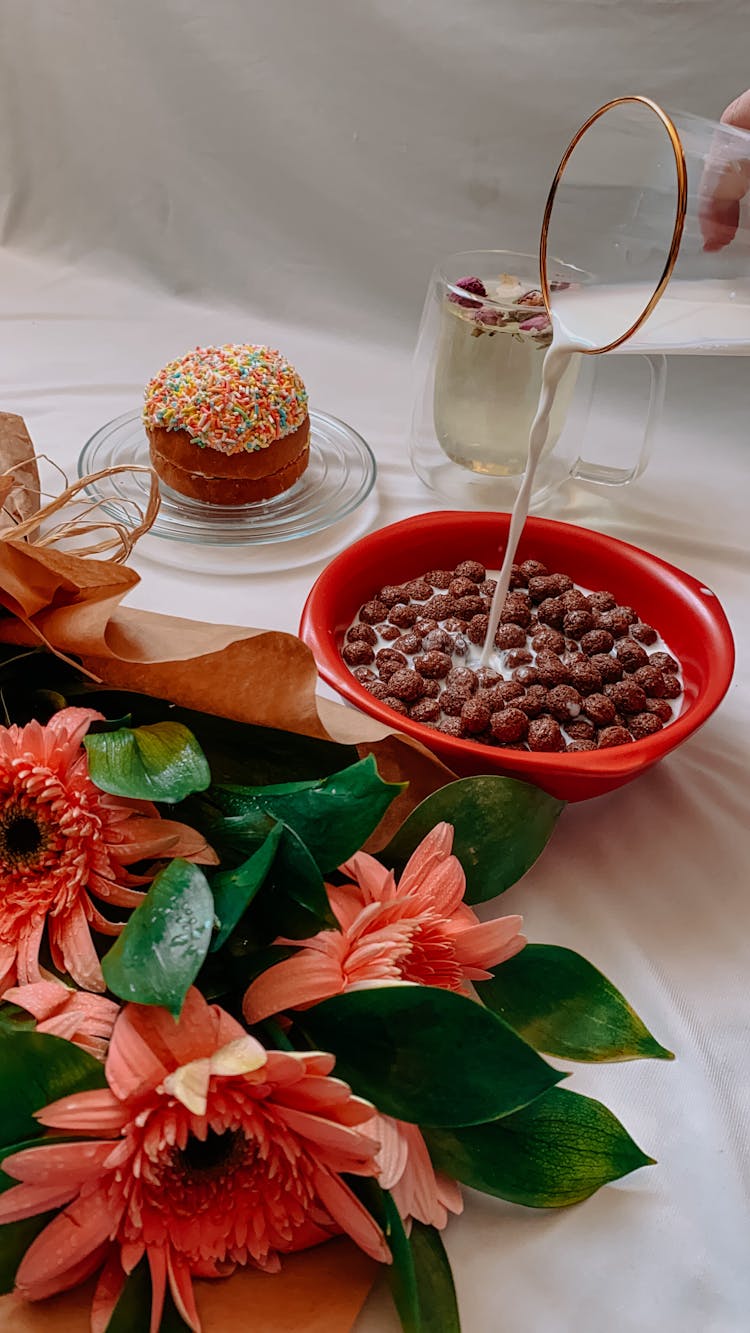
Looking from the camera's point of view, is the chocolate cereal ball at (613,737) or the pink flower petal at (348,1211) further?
the chocolate cereal ball at (613,737)

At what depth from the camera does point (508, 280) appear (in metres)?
0.97

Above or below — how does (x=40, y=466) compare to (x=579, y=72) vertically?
below

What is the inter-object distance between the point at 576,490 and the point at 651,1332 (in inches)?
29.7

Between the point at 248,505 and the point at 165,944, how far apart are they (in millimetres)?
604

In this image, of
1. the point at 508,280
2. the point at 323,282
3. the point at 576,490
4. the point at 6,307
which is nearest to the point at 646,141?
the point at 508,280

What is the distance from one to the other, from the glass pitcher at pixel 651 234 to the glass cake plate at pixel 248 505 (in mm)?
272

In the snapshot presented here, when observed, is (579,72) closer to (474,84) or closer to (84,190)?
(474,84)

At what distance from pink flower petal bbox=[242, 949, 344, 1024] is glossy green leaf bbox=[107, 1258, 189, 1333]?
0.09 metres

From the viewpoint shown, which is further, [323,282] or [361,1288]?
[323,282]

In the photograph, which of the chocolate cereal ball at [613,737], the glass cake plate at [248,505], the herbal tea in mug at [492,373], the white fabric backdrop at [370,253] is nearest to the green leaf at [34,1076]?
the white fabric backdrop at [370,253]

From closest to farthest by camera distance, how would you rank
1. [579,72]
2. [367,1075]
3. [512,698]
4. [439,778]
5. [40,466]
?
[367,1075]
[439,778]
[512,698]
[40,466]
[579,72]

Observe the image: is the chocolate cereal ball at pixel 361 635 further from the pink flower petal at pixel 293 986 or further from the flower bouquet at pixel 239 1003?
the pink flower petal at pixel 293 986

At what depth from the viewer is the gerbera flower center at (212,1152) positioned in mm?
378

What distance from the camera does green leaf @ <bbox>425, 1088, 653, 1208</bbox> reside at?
43 centimetres
